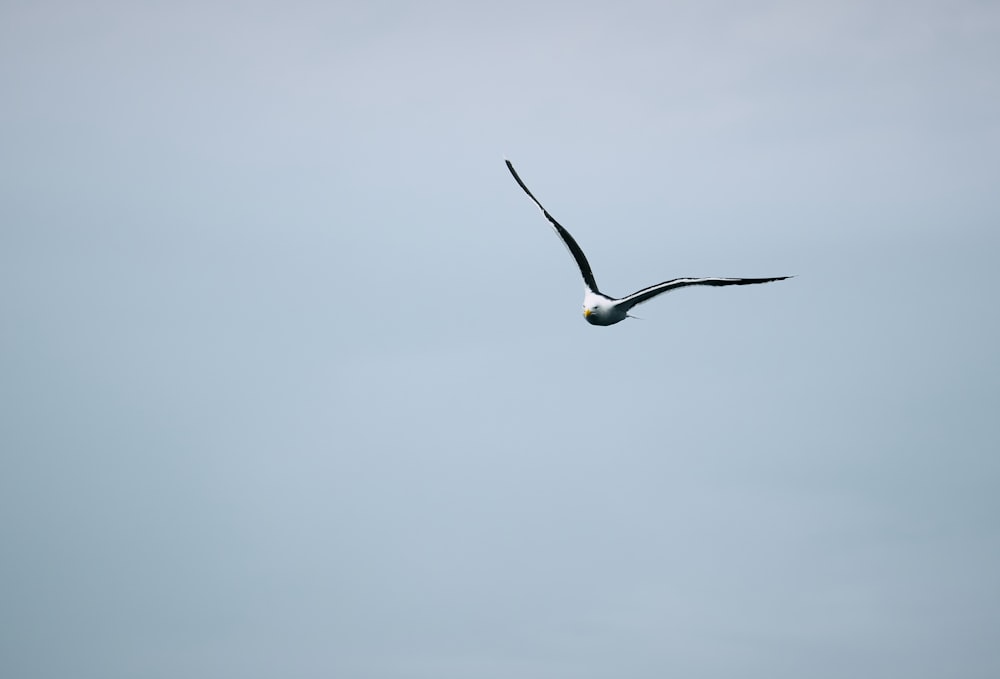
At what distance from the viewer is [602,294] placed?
51031 mm

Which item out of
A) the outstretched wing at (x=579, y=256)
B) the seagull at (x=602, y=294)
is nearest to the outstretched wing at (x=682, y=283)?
the seagull at (x=602, y=294)

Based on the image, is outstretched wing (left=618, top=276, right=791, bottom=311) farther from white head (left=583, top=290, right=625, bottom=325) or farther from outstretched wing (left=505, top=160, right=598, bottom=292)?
outstretched wing (left=505, top=160, right=598, bottom=292)

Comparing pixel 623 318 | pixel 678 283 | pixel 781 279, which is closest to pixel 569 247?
pixel 623 318

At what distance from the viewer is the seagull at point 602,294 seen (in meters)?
46.2

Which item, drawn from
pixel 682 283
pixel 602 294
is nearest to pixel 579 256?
pixel 602 294

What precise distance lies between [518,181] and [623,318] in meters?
9.06

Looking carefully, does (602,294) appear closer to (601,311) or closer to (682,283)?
(601,311)

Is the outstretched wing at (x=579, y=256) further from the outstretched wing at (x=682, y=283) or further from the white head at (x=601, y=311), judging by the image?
the outstretched wing at (x=682, y=283)

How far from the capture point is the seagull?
4624 centimetres

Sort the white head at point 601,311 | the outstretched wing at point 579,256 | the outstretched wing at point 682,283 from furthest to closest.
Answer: the outstretched wing at point 579,256, the white head at point 601,311, the outstretched wing at point 682,283

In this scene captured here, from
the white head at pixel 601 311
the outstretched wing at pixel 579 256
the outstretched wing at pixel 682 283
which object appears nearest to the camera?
the outstretched wing at pixel 682 283

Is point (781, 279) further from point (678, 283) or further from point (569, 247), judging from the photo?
point (569, 247)

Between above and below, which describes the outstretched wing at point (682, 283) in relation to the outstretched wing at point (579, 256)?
below

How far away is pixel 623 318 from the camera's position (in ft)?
166
